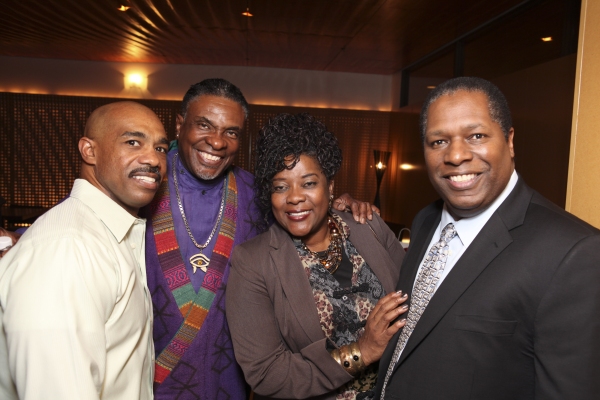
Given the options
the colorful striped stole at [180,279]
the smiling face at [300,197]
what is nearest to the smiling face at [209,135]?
the colorful striped stole at [180,279]

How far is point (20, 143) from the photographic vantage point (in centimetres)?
858

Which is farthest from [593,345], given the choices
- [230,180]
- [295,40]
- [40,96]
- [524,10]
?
[40,96]

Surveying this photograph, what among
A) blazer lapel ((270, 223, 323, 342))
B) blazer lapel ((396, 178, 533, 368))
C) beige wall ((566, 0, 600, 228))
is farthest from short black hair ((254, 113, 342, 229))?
beige wall ((566, 0, 600, 228))

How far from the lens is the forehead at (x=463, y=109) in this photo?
127 centimetres

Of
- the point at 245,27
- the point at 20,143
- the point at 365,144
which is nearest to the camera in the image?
the point at 245,27

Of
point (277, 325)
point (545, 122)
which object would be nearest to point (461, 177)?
point (277, 325)

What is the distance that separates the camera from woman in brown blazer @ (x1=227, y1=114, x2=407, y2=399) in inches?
62.4

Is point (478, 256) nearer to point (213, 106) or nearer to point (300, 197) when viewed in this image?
point (300, 197)

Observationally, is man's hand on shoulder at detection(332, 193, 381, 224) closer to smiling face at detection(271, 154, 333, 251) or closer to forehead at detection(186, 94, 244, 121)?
smiling face at detection(271, 154, 333, 251)

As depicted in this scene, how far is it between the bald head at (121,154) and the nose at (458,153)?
3.03 feet

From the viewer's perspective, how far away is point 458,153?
4.14ft

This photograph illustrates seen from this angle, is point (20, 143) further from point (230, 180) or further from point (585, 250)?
point (585, 250)

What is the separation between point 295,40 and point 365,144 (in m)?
3.25

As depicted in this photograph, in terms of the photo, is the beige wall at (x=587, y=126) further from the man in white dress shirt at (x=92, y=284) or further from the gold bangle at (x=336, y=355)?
the man in white dress shirt at (x=92, y=284)
